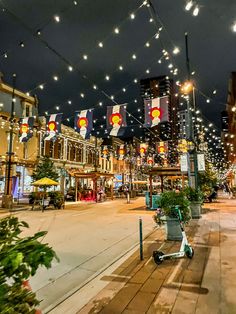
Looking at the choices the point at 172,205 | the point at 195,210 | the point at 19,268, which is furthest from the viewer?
the point at 195,210

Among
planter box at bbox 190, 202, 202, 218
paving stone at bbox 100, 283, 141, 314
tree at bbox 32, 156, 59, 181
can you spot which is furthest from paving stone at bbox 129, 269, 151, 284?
tree at bbox 32, 156, 59, 181

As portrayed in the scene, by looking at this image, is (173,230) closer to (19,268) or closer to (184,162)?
(19,268)

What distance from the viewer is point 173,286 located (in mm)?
4539

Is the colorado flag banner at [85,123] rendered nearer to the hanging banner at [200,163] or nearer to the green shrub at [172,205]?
the hanging banner at [200,163]

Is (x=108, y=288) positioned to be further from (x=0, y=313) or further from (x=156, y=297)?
(x=0, y=313)

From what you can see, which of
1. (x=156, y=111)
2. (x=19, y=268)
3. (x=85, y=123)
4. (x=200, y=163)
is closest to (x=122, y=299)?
(x=19, y=268)

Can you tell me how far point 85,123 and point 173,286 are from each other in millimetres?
11645

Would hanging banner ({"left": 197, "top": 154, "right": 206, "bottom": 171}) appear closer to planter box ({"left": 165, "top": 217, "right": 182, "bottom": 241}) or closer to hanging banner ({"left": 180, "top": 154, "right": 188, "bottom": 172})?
hanging banner ({"left": 180, "top": 154, "right": 188, "bottom": 172})

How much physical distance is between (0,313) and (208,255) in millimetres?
5838

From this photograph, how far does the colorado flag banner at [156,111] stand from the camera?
1255 cm

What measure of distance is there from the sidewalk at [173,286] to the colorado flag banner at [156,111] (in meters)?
6.92

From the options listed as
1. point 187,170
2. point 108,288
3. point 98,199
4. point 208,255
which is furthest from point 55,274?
point 98,199

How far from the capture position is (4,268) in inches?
65.4

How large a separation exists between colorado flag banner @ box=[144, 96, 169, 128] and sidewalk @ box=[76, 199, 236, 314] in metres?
6.92
